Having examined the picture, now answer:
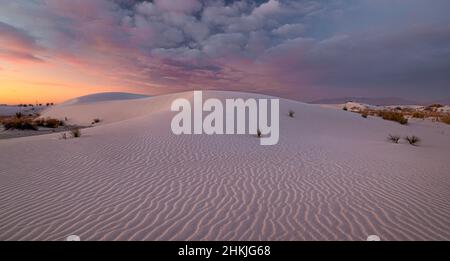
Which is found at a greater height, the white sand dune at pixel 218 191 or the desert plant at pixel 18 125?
the desert plant at pixel 18 125

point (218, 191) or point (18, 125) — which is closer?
point (218, 191)

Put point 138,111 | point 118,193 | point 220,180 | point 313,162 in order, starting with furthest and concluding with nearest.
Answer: point 138,111
point 313,162
point 220,180
point 118,193

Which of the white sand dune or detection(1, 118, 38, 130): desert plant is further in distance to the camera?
detection(1, 118, 38, 130): desert plant

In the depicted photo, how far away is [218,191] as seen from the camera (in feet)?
17.9

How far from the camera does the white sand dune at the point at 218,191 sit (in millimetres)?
3881

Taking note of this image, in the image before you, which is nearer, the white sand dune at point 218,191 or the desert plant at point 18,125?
the white sand dune at point 218,191

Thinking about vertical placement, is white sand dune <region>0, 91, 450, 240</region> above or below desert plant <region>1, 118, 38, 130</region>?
below

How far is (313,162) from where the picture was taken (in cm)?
805

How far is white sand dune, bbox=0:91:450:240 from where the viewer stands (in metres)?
3.88

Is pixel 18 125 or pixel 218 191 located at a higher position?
pixel 18 125

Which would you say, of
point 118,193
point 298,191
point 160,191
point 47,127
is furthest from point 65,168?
point 47,127

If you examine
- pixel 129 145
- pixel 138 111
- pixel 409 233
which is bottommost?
pixel 409 233

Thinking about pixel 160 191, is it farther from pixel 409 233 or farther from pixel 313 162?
pixel 313 162

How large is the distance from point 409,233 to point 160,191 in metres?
4.24
